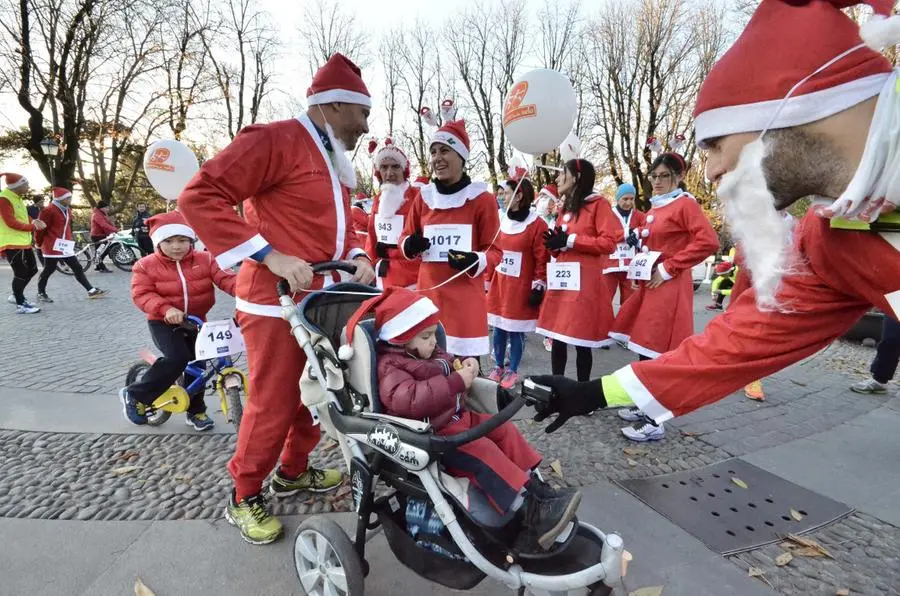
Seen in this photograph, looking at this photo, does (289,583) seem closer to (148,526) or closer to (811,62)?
(148,526)

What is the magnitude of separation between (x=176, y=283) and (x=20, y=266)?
6607 millimetres

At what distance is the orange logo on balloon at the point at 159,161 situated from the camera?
5391mm

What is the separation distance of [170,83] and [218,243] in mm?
23362

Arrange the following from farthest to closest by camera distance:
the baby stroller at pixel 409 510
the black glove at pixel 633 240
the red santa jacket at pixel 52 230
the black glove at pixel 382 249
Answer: the red santa jacket at pixel 52 230
the black glove at pixel 382 249
the black glove at pixel 633 240
the baby stroller at pixel 409 510

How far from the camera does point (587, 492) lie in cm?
278

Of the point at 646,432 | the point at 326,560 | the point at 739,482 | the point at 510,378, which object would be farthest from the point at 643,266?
the point at 326,560

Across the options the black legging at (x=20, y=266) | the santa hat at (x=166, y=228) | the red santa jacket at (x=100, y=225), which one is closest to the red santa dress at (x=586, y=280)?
the santa hat at (x=166, y=228)

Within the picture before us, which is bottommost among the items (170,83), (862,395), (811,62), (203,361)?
(862,395)

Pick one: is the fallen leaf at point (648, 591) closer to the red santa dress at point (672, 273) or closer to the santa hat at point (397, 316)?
the santa hat at point (397, 316)

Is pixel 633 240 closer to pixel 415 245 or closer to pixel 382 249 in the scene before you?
pixel 415 245

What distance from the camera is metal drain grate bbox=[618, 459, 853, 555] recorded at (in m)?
2.42

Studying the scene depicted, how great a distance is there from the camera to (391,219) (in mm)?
4914

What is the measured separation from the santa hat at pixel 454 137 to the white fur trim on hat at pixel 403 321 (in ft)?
7.25

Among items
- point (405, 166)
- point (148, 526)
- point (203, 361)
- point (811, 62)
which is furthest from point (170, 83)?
point (811, 62)
